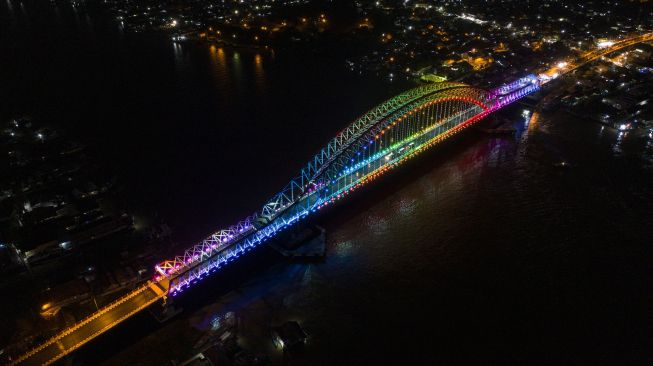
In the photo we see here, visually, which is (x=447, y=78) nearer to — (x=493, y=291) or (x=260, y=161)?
(x=260, y=161)

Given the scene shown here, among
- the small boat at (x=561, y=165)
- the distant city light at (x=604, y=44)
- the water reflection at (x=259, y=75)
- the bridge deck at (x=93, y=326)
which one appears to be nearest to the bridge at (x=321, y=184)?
the bridge deck at (x=93, y=326)

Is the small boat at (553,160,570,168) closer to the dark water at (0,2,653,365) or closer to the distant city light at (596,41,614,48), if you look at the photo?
the dark water at (0,2,653,365)

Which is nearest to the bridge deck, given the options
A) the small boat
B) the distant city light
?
the small boat

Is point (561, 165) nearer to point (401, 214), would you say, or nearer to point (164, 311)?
point (401, 214)

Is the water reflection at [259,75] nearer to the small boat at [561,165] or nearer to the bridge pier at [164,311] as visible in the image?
the small boat at [561,165]

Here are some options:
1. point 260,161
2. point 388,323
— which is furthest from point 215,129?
point 388,323

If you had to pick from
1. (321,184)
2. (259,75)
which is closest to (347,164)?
(321,184)

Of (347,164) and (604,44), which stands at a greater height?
(604,44)
